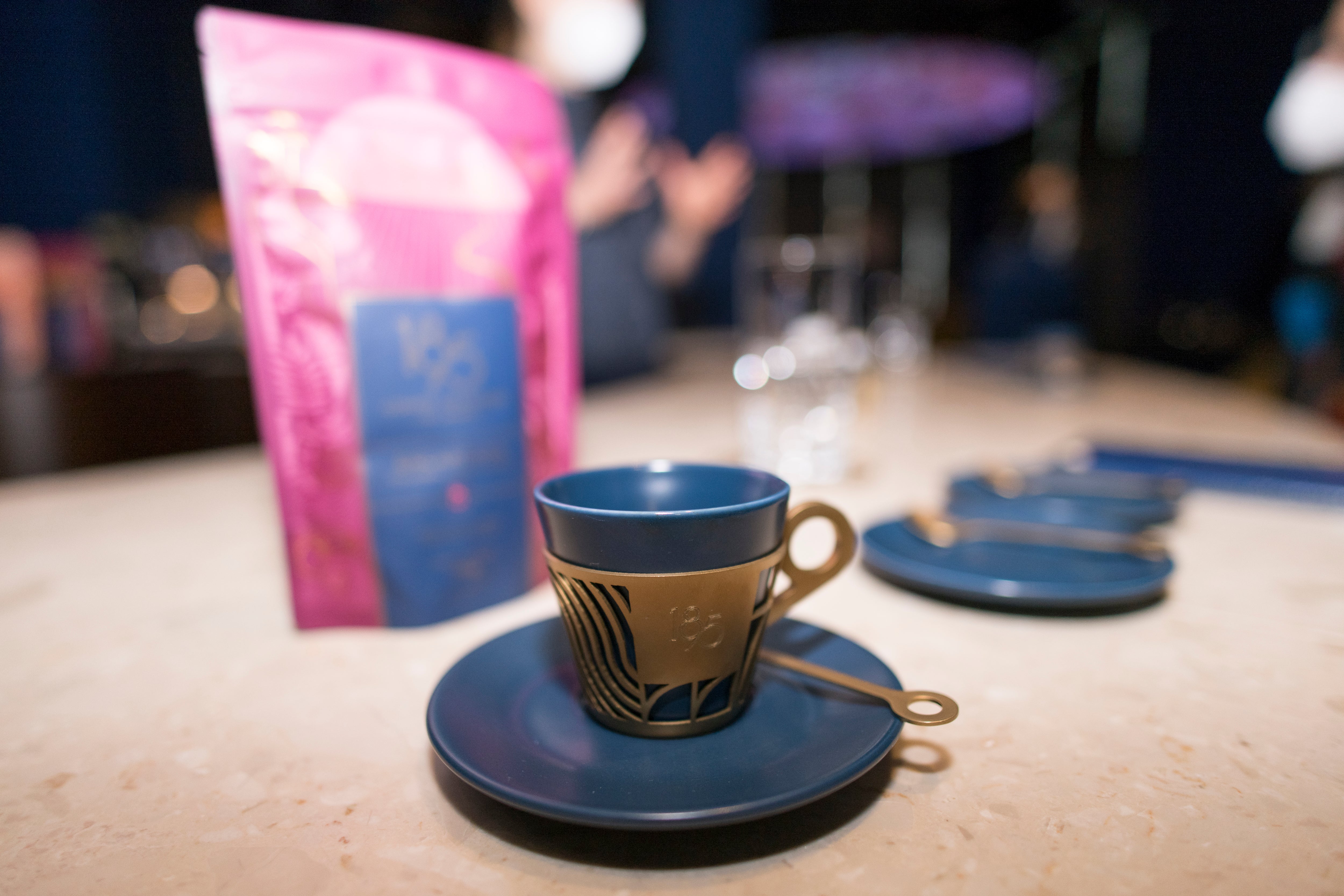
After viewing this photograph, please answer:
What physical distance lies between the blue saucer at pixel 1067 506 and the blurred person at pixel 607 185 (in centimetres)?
86

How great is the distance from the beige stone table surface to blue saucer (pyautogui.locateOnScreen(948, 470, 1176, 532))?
4 centimetres

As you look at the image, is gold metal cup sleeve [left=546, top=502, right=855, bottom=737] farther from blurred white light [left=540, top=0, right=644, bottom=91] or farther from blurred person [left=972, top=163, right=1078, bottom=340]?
blurred white light [left=540, top=0, right=644, bottom=91]

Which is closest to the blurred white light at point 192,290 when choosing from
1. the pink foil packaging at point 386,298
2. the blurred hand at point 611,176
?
the blurred hand at point 611,176

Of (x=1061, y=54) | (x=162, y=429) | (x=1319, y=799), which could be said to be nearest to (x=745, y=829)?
(x=1319, y=799)

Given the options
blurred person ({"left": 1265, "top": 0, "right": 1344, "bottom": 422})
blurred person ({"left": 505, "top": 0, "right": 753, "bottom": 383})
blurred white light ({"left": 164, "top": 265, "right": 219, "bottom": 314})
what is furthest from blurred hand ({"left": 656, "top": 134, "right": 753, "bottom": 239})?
blurred person ({"left": 1265, "top": 0, "right": 1344, "bottom": 422})

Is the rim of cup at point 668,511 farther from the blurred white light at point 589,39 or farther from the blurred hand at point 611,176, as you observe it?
the blurred white light at point 589,39

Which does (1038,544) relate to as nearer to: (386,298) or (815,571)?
(815,571)

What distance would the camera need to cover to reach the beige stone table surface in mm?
258

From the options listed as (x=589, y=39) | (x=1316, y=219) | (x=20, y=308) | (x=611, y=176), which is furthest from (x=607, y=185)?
(x=20, y=308)

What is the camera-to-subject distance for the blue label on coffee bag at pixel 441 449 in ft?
1.51

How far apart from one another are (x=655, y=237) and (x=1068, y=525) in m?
2.04

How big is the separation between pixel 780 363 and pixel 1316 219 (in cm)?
238

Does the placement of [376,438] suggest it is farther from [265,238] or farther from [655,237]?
[655,237]

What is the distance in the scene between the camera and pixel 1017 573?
50 centimetres
